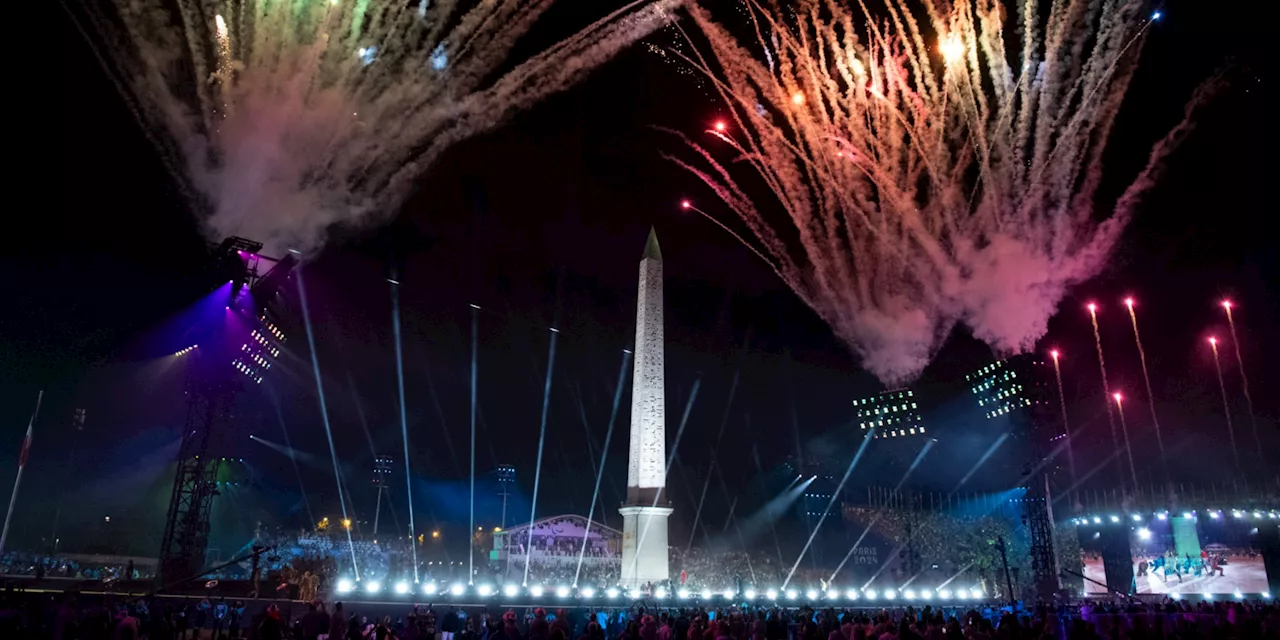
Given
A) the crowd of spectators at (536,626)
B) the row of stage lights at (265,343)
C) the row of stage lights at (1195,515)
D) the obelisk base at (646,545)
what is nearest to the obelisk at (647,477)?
the obelisk base at (646,545)

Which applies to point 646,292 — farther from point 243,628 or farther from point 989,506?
point 989,506

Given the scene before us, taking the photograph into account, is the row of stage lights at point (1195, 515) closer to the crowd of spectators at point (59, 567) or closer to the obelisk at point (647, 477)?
the obelisk at point (647, 477)

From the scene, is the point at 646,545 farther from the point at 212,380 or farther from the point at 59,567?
the point at 59,567

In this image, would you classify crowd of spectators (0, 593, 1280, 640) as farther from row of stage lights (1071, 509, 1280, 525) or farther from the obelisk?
row of stage lights (1071, 509, 1280, 525)

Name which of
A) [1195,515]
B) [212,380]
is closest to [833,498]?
[1195,515]

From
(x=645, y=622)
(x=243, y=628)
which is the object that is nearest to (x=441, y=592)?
(x=243, y=628)

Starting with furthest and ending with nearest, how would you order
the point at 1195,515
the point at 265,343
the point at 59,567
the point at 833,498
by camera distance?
the point at 833,498, the point at 1195,515, the point at 265,343, the point at 59,567

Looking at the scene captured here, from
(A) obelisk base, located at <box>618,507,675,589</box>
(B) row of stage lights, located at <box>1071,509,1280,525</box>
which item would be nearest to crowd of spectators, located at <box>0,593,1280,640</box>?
(A) obelisk base, located at <box>618,507,675,589</box>
